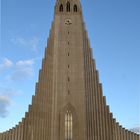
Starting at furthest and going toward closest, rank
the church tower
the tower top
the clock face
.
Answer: the tower top → the clock face → the church tower

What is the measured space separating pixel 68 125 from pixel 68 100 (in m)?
3.65

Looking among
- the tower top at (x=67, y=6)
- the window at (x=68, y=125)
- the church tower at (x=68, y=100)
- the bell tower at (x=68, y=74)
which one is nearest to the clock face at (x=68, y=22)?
the bell tower at (x=68, y=74)

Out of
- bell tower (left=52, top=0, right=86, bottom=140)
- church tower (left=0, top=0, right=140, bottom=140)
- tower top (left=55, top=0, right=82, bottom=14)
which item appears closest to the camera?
church tower (left=0, top=0, right=140, bottom=140)

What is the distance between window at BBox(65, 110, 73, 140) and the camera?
35.8m

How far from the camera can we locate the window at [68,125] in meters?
35.8

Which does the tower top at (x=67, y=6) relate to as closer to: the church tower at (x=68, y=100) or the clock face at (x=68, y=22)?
the clock face at (x=68, y=22)

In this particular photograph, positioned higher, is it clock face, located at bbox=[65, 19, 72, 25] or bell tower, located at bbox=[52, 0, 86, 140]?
clock face, located at bbox=[65, 19, 72, 25]

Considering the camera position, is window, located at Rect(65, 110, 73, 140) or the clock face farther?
the clock face

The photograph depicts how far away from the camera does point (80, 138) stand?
35469 mm

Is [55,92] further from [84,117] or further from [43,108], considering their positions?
[84,117]

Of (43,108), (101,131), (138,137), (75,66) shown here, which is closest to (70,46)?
(75,66)

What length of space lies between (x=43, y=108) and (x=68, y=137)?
17.4 feet

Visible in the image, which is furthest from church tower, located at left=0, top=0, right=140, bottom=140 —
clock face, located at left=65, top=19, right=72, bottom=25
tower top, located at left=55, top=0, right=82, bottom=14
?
tower top, located at left=55, top=0, right=82, bottom=14

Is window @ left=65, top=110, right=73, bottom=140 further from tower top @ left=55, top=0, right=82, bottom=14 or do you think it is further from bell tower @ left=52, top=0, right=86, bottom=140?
tower top @ left=55, top=0, right=82, bottom=14
